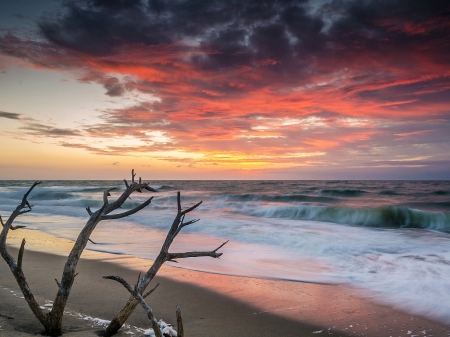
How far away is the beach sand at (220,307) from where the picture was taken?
362 centimetres

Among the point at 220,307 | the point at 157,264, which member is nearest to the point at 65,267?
the point at 157,264

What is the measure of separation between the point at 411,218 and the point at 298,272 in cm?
1423

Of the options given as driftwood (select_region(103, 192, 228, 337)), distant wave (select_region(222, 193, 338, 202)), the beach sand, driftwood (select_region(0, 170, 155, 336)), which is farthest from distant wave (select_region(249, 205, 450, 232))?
driftwood (select_region(0, 170, 155, 336))

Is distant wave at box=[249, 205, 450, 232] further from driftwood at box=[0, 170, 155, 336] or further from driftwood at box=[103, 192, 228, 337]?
driftwood at box=[0, 170, 155, 336]

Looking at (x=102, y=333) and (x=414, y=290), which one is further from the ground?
(x=102, y=333)

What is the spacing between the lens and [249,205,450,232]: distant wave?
16.9m

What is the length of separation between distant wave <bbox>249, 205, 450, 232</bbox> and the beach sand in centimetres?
1263

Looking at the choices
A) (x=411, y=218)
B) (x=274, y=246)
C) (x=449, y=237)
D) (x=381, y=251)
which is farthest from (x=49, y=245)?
(x=411, y=218)

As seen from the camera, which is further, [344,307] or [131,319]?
[344,307]

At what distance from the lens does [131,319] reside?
361 centimetres

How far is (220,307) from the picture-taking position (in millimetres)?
4477

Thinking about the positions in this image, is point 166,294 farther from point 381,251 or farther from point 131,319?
point 381,251

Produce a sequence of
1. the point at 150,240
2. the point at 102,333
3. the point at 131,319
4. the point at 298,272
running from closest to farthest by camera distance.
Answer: the point at 102,333
the point at 131,319
the point at 298,272
the point at 150,240

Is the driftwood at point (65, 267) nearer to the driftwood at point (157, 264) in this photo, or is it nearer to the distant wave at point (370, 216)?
the driftwood at point (157, 264)
